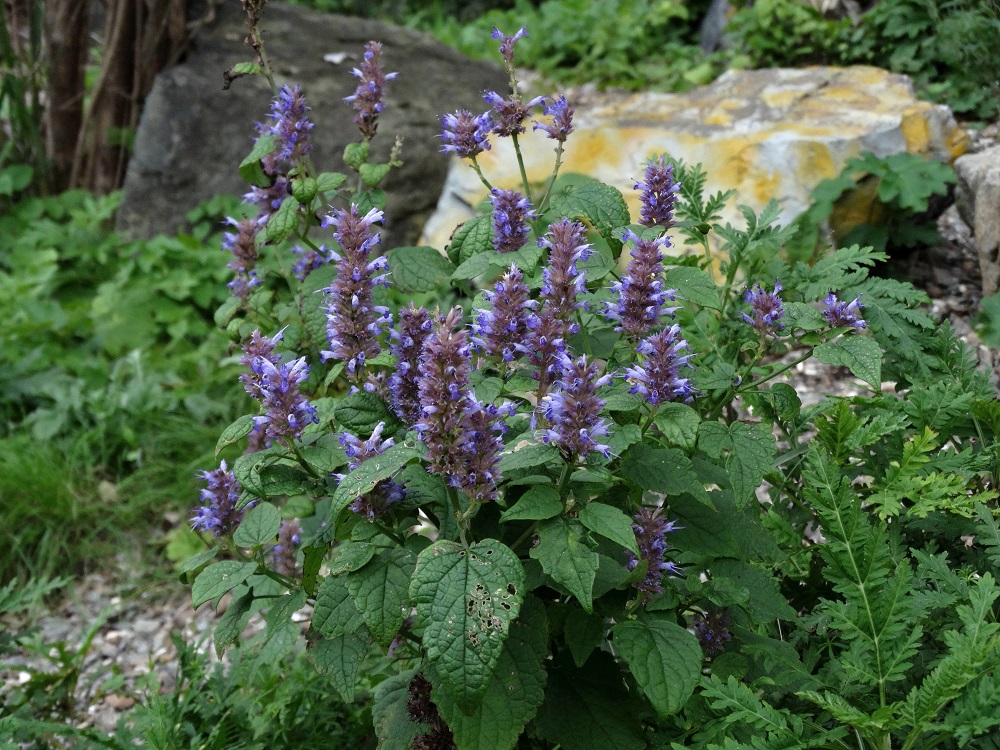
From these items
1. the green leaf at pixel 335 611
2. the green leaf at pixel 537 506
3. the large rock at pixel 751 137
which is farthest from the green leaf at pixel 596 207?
the large rock at pixel 751 137

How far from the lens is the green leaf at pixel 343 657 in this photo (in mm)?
1659

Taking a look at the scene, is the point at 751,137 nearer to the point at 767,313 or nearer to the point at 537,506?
the point at 767,313

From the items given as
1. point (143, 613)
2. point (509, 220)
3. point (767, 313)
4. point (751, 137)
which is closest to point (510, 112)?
point (509, 220)

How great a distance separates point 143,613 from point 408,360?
2232 millimetres

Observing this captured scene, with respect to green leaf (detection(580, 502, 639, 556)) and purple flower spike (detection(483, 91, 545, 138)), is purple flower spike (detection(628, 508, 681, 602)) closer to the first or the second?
green leaf (detection(580, 502, 639, 556))

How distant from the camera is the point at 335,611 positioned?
1.65 meters

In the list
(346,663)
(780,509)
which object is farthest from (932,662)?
(346,663)

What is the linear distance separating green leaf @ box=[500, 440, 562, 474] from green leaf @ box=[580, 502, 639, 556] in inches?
3.8

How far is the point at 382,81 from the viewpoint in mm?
2182

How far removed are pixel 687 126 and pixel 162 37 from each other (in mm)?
3034

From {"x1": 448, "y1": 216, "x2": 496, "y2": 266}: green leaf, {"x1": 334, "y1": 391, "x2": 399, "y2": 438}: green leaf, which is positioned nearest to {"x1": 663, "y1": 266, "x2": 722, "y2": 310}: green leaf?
{"x1": 448, "y1": 216, "x2": 496, "y2": 266}: green leaf

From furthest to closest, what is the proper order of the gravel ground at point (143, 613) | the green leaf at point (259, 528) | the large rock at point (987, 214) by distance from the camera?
the large rock at point (987, 214) → the gravel ground at point (143, 613) → the green leaf at point (259, 528)

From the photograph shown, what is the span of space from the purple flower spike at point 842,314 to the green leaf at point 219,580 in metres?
1.18

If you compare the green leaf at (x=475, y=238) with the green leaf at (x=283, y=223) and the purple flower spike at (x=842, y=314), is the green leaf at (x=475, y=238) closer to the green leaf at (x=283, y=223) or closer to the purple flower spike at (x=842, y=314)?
the green leaf at (x=283, y=223)
